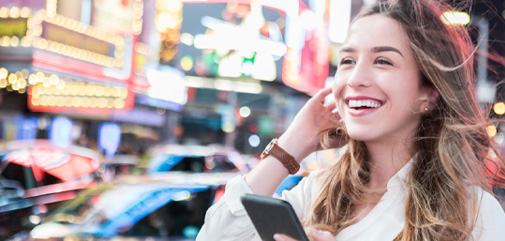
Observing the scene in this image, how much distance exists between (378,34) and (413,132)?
1.19ft

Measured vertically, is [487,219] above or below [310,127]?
below

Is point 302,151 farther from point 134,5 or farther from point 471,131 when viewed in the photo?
point 134,5

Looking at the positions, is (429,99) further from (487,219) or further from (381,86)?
(487,219)

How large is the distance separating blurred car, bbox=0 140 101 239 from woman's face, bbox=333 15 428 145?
4621 mm

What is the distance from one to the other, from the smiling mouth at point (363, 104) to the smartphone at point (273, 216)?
522 millimetres

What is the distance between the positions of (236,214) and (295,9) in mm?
19155

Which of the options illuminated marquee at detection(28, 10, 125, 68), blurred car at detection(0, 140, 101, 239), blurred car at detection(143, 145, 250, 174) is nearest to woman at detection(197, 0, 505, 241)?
blurred car at detection(0, 140, 101, 239)

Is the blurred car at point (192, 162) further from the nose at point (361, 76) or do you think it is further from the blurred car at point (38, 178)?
the nose at point (361, 76)

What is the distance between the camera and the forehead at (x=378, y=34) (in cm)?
187

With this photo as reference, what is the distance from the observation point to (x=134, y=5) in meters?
19.1

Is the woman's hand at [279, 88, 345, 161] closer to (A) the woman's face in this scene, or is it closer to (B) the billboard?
(A) the woman's face

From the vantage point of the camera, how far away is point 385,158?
6.57 feet

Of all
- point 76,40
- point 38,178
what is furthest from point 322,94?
point 76,40

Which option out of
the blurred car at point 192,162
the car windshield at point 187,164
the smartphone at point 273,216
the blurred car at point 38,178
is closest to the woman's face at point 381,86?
the smartphone at point 273,216
